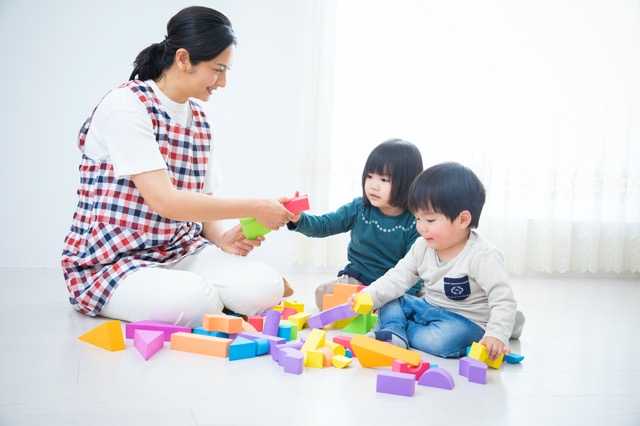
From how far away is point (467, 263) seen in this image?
4.92 ft

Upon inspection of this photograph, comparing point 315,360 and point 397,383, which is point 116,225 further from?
point 397,383

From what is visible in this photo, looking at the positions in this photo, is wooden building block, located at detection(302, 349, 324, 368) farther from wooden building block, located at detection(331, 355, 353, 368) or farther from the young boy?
the young boy

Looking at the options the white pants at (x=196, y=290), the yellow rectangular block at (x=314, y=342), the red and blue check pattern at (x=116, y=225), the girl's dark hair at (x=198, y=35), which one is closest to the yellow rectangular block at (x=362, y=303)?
the yellow rectangular block at (x=314, y=342)

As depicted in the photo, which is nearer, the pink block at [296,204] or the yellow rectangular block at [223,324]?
the yellow rectangular block at [223,324]

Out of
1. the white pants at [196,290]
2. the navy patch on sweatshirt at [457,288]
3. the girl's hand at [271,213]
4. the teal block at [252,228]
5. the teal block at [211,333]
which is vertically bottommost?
the teal block at [211,333]

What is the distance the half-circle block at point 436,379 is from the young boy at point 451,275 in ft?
0.84

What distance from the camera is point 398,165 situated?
6.15ft

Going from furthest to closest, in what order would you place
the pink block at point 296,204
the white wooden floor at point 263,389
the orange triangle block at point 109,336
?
the pink block at point 296,204
the orange triangle block at point 109,336
the white wooden floor at point 263,389

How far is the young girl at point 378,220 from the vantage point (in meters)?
1.88

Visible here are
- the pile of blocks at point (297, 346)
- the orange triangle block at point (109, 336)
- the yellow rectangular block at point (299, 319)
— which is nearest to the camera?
the pile of blocks at point (297, 346)

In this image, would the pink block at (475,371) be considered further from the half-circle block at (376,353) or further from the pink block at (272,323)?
the pink block at (272,323)

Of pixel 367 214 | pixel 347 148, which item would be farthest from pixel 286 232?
pixel 367 214

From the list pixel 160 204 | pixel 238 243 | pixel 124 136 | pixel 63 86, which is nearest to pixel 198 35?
pixel 124 136

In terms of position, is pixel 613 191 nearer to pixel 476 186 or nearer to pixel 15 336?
pixel 476 186
